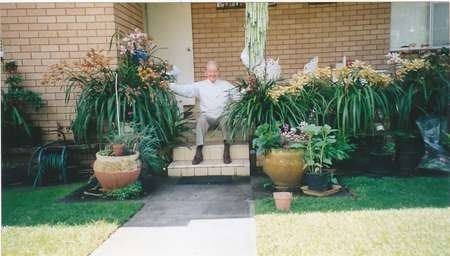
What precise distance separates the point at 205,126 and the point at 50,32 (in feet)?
7.88

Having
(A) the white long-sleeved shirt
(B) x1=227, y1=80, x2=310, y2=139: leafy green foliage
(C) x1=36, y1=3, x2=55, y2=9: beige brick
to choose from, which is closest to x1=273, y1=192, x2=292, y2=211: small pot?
(B) x1=227, y1=80, x2=310, y2=139: leafy green foliage

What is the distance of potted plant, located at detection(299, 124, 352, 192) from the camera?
14.3 feet

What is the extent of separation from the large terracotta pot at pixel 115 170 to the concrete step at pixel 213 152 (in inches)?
46.8

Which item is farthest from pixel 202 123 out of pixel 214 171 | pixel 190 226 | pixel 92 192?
pixel 190 226

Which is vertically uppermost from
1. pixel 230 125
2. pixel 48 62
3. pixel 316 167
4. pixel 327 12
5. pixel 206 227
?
pixel 327 12

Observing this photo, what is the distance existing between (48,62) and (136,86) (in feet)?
4.56

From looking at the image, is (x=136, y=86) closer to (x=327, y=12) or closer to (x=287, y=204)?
(x=287, y=204)

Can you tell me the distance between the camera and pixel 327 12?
24.5ft

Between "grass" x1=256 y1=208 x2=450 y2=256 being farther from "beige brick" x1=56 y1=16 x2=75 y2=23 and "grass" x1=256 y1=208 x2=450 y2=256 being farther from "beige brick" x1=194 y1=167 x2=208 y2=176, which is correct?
"beige brick" x1=56 y1=16 x2=75 y2=23

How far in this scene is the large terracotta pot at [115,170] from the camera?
4508mm

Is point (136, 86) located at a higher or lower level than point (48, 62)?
lower

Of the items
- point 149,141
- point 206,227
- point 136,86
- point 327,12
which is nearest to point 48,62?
point 136,86

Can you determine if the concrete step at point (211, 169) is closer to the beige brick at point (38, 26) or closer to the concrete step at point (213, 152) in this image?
the concrete step at point (213, 152)

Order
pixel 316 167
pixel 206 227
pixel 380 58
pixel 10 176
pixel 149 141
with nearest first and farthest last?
1. pixel 206 227
2. pixel 316 167
3. pixel 149 141
4. pixel 10 176
5. pixel 380 58
